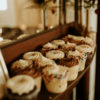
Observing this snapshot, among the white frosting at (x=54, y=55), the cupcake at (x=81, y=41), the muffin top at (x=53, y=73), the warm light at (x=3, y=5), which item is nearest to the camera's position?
the muffin top at (x=53, y=73)

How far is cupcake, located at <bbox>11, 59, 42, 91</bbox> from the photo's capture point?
3.39 ft

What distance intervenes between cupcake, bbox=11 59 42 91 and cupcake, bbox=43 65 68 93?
4 centimetres

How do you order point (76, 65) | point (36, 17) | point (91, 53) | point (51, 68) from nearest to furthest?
point (51, 68)
point (76, 65)
point (91, 53)
point (36, 17)

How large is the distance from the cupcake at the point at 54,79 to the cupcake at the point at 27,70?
4 cm

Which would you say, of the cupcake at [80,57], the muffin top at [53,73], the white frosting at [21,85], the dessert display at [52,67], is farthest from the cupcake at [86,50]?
the white frosting at [21,85]

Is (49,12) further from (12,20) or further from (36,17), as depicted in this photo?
(12,20)

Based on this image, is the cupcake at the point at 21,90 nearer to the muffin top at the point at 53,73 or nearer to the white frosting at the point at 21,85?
the white frosting at the point at 21,85

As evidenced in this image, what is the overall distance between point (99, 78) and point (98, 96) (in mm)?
336

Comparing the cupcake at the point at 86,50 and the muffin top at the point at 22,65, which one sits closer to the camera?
the muffin top at the point at 22,65

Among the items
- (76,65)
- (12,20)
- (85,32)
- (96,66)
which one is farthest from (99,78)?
(76,65)

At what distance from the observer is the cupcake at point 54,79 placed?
103 cm

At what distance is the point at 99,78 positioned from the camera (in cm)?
342

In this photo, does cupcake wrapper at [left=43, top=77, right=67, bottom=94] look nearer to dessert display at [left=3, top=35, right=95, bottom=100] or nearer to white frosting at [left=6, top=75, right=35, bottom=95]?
dessert display at [left=3, top=35, right=95, bottom=100]

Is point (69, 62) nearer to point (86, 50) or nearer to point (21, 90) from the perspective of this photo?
point (86, 50)
